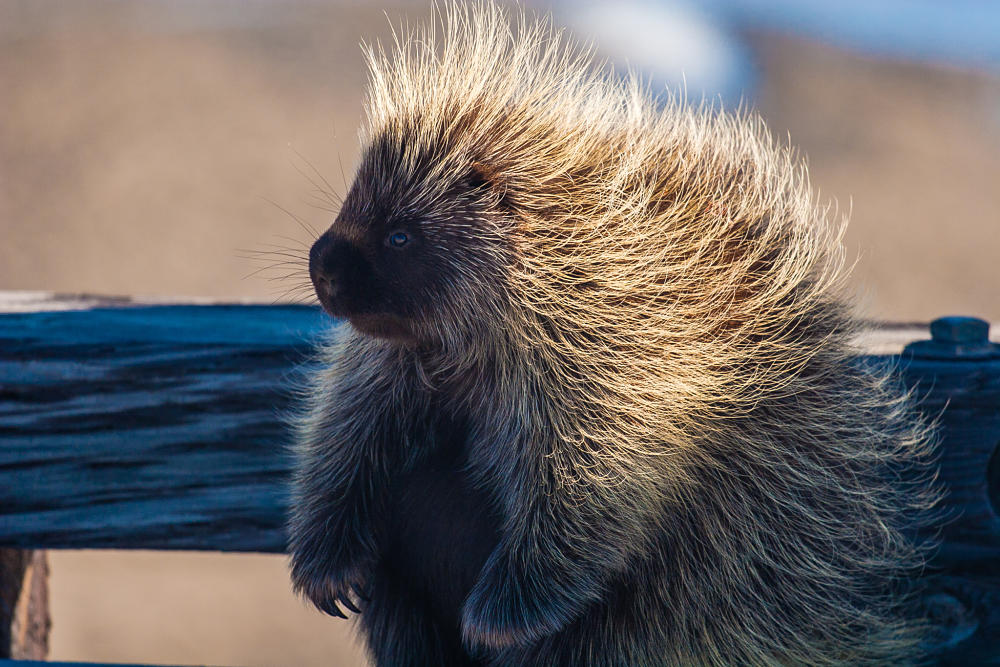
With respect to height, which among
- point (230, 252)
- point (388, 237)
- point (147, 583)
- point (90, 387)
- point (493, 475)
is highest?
point (388, 237)

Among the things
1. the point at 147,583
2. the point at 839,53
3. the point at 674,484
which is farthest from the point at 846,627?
the point at 839,53

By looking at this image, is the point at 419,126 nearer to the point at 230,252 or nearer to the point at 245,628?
the point at 245,628

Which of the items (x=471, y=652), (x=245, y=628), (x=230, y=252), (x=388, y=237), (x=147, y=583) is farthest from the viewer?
(x=230, y=252)

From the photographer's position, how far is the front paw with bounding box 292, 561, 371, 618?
1.31 metres

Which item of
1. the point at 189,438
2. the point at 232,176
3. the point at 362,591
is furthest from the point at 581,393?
the point at 232,176

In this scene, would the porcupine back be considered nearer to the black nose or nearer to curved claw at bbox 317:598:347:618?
the black nose

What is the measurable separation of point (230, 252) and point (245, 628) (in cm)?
351

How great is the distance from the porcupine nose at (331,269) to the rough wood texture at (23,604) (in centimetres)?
139

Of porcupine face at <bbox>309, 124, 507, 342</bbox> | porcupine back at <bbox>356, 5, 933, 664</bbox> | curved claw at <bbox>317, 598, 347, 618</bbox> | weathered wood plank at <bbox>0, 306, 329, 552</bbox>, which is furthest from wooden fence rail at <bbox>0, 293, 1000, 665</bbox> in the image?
porcupine face at <bbox>309, 124, 507, 342</bbox>

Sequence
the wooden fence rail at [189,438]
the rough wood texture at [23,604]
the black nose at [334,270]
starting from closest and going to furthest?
the black nose at [334,270] < the wooden fence rail at [189,438] < the rough wood texture at [23,604]

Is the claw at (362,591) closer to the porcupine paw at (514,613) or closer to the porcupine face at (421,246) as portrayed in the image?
the porcupine paw at (514,613)

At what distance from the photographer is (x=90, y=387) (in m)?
1.66

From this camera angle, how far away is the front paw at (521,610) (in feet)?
3.81

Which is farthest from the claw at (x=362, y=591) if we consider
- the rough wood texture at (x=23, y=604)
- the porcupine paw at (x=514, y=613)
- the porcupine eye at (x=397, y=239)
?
the rough wood texture at (x=23, y=604)
